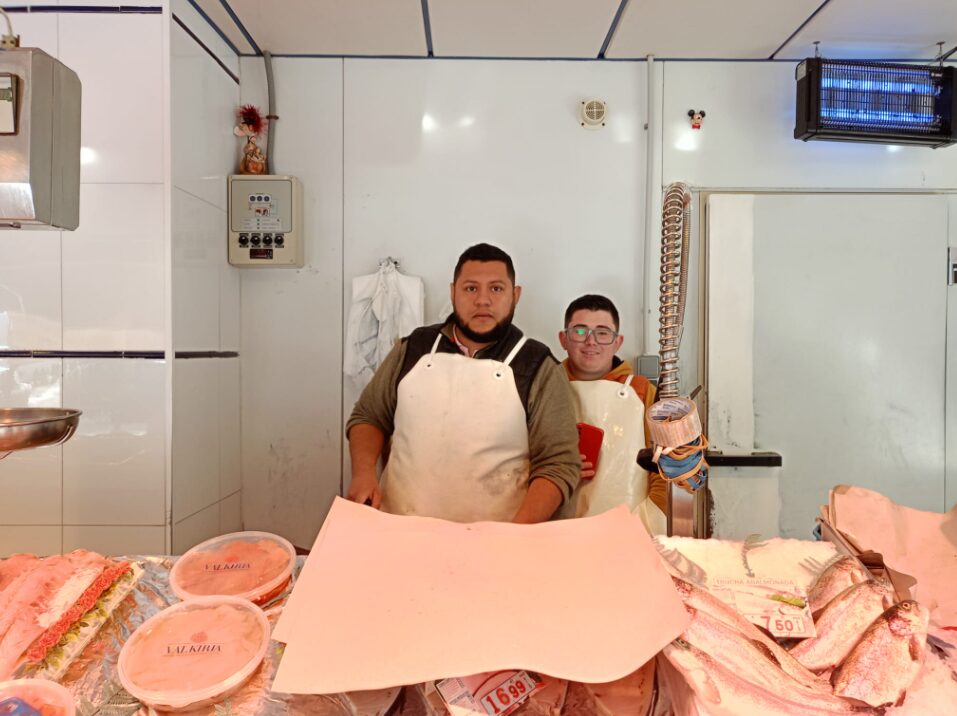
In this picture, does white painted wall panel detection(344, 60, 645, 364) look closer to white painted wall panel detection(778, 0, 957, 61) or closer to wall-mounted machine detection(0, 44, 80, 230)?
white painted wall panel detection(778, 0, 957, 61)

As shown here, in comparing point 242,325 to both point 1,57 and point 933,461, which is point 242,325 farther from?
point 933,461

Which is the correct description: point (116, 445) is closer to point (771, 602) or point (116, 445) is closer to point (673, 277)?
point (673, 277)

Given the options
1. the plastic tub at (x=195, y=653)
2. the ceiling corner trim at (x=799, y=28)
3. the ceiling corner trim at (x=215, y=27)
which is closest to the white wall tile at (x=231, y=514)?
the plastic tub at (x=195, y=653)

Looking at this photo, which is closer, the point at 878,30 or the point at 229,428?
the point at 878,30

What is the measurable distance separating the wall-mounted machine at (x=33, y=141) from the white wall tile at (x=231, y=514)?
178cm

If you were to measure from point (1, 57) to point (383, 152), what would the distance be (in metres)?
1.82

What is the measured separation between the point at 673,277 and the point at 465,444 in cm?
124

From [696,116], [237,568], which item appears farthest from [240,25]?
[237,568]

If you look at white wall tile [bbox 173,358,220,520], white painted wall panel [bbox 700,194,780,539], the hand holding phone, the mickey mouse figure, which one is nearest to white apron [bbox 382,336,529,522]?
the hand holding phone

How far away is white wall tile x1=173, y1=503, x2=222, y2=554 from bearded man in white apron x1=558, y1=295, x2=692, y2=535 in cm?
156

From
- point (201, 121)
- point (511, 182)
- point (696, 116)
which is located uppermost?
point (696, 116)

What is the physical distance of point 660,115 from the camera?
2848mm

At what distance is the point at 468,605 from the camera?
734 mm

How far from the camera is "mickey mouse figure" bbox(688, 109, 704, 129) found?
2816 mm
